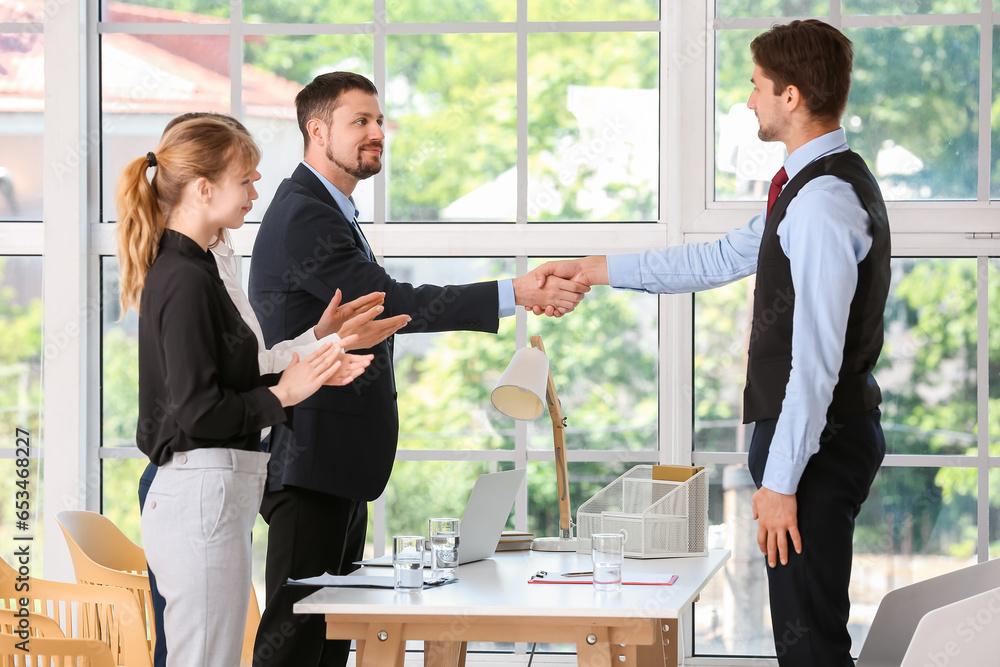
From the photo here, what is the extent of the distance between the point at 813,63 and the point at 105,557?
228cm

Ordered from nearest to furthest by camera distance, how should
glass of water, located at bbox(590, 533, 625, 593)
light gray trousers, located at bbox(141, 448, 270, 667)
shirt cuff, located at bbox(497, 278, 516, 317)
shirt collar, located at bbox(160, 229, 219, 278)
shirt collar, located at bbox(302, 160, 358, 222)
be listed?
1. light gray trousers, located at bbox(141, 448, 270, 667)
2. shirt collar, located at bbox(160, 229, 219, 278)
3. glass of water, located at bbox(590, 533, 625, 593)
4. shirt collar, located at bbox(302, 160, 358, 222)
5. shirt cuff, located at bbox(497, 278, 516, 317)

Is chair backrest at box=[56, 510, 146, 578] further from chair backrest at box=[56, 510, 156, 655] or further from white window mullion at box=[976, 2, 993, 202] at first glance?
white window mullion at box=[976, 2, 993, 202]

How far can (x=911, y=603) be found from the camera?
7.48 ft

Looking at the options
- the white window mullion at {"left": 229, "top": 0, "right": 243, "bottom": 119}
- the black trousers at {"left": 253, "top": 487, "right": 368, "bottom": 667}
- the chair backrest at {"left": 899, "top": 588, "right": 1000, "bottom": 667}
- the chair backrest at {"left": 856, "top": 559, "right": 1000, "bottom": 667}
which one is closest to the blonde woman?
the black trousers at {"left": 253, "top": 487, "right": 368, "bottom": 667}

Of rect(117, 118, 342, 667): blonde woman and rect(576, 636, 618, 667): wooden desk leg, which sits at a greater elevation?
rect(117, 118, 342, 667): blonde woman

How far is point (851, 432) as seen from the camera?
1.80 m

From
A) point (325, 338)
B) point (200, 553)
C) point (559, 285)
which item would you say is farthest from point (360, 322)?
point (559, 285)

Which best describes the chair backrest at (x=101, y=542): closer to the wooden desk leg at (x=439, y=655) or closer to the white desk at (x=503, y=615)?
the wooden desk leg at (x=439, y=655)

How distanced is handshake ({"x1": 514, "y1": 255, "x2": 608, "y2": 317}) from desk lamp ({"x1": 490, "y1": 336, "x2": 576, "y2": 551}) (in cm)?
29

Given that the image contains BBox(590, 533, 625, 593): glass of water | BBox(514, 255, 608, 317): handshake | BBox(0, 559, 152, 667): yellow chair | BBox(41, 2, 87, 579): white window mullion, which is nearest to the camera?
BBox(590, 533, 625, 593): glass of water

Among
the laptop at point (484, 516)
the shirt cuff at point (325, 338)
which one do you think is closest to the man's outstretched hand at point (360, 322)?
the shirt cuff at point (325, 338)

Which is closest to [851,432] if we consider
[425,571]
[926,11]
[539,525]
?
[425,571]

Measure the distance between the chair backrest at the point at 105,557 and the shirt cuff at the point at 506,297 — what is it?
1.15 meters

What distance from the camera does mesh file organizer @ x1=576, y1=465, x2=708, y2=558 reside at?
7.34 ft
